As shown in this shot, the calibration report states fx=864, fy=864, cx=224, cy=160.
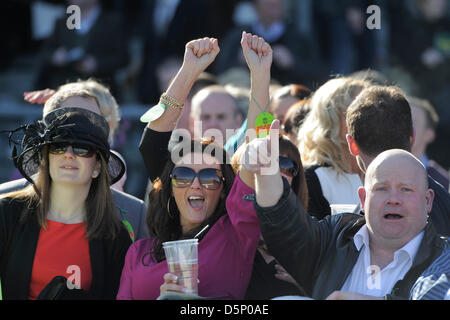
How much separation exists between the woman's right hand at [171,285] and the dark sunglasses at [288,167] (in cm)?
82

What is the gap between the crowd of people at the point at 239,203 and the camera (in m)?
3.60

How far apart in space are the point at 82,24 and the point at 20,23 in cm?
242

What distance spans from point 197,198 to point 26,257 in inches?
33.4

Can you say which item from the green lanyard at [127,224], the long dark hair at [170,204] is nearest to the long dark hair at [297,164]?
the long dark hair at [170,204]

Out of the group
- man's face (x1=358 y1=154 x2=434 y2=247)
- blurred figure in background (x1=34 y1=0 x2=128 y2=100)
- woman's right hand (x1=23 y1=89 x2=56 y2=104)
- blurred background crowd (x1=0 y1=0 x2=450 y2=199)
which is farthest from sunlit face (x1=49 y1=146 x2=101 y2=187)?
blurred figure in background (x1=34 y1=0 x2=128 y2=100)

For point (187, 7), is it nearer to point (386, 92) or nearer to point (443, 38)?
point (443, 38)

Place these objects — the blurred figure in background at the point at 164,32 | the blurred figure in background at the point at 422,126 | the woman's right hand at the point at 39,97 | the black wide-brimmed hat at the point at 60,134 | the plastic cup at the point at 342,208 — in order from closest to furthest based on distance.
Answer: the black wide-brimmed hat at the point at 60,134
the plastic cup at the point at 342,208
the woman's right hand at the point at 39,97
the blurred figure in background at the point at 422,126
the blurred figure in background at the point at 164,32

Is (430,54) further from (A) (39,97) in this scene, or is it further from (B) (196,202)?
(B) (196,202)

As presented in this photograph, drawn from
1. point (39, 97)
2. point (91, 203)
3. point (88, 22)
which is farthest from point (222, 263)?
point (88, 22)

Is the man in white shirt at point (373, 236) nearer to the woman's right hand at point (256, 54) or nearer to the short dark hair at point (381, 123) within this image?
the short dark hair at point (381, 123)

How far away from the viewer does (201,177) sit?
4129mm

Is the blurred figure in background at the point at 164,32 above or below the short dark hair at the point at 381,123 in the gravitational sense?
above
